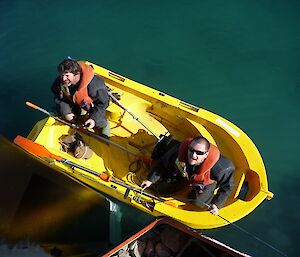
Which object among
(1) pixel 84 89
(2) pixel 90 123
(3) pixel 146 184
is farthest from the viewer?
(2) pixel 90 123

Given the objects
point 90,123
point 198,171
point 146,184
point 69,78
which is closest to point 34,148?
point 90,123

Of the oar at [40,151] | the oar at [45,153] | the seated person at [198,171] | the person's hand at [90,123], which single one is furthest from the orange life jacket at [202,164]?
the person's hand at [90,123]

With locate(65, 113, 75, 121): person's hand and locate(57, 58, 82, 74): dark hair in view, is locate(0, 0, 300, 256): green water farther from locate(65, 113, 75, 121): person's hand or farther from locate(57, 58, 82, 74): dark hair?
locate(57, 58, 82, 74): dark hair

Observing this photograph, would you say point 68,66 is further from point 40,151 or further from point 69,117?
point 40,151

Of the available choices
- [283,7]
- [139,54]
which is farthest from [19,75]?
[283,7]

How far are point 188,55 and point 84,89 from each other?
288 cm

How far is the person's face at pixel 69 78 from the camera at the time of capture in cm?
464

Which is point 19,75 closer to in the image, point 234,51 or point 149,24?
point 149,24

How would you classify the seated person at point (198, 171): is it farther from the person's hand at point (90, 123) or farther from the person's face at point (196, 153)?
the person's hand at point (90, 123)

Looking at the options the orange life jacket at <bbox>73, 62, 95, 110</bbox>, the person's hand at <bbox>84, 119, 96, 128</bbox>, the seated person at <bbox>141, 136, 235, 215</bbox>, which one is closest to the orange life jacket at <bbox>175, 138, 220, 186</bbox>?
the seated person at <bbox>141, 136, 235, 215</bbox>

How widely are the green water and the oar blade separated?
1.38 metres

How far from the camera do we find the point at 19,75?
740 centimetres

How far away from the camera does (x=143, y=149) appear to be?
5613 millimetres

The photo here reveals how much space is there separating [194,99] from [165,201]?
7.80 feet
